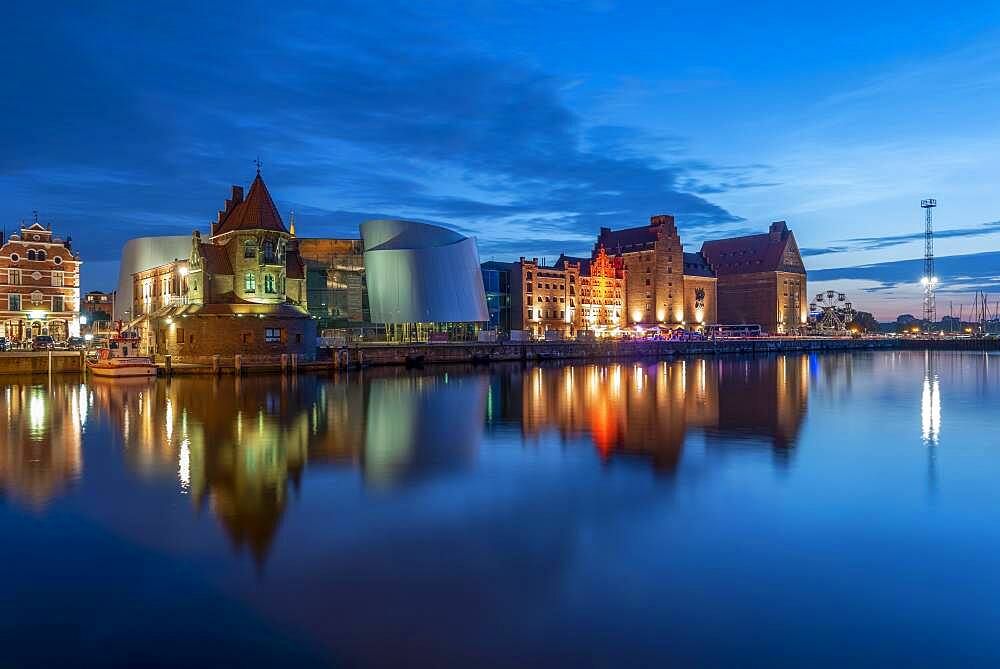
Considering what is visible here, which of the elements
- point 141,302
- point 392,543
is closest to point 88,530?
point 392,543

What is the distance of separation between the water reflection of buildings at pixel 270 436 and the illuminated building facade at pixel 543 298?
5219 centimetres

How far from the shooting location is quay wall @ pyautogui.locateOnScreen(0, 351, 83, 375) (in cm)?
4600

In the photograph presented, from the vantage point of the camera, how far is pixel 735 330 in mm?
122250

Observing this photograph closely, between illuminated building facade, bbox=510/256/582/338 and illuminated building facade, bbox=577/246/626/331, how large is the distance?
3464mm

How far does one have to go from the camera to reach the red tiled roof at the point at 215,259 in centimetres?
4869

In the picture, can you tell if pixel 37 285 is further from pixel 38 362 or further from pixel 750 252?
pixel 750 252

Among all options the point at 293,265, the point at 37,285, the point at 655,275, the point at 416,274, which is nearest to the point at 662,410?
the point at 293,265

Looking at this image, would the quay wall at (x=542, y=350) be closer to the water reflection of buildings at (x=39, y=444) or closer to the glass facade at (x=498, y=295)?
the glass facade at (x=498, y=295)

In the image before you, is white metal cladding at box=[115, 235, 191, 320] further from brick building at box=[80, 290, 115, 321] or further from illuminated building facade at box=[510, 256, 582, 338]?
brick building at box=[80, 290, 115, 321]

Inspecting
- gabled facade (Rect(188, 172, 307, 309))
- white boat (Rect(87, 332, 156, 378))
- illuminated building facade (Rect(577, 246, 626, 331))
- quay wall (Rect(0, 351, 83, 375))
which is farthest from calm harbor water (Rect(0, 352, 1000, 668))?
illuminated building facade (Rect(577, 246, 626, 331))

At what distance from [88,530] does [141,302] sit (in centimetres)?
6641

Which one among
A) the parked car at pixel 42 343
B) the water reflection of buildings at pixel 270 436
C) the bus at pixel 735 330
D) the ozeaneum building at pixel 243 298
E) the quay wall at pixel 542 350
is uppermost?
the ozeaneum building at pixel 243 298

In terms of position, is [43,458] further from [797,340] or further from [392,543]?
[797,340]

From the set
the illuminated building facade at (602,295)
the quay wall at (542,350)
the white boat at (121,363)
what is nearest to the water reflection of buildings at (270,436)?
the white boat at (121,363)
